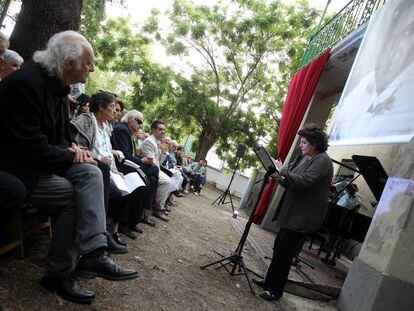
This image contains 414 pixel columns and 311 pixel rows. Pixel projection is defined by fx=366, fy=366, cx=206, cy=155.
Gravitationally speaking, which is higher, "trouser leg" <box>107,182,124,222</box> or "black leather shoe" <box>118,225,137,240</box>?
"trouser leg" <box>107,182,124,222</box>

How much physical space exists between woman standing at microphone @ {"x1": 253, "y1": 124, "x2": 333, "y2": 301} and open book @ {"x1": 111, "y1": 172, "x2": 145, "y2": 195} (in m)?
1.65

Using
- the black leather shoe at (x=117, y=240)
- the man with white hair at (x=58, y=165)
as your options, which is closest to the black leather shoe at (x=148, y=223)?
the black leather shoe at (x=117, y=240)

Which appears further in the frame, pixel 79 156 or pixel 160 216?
pixel 160 216

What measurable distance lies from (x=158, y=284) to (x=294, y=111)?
6834mm

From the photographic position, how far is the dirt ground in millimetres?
2496

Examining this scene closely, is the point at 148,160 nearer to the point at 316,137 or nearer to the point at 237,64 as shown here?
the point at 316,137

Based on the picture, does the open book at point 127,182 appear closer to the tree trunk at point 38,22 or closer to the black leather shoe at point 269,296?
the black leather shoe at point 269,296

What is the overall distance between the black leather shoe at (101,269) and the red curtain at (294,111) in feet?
22.3

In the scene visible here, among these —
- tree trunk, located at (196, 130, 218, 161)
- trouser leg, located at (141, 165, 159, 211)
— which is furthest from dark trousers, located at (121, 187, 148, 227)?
tree trunk, located at (196, 130, 218, 161)

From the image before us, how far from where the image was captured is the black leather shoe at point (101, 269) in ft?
8.67

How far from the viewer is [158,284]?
3438mm

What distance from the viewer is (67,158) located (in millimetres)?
2570

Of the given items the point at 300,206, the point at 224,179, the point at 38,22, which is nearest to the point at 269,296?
the point at 300,206

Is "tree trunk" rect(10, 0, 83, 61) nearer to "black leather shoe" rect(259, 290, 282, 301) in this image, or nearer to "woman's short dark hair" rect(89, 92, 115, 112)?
"woman's short dark hair" rect(89, 92, 115, 112)
